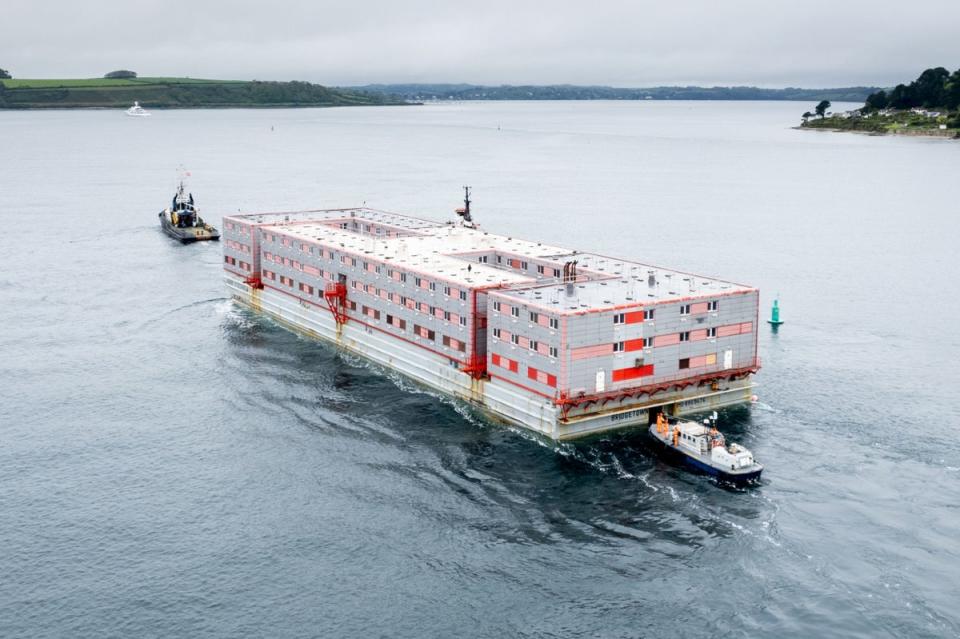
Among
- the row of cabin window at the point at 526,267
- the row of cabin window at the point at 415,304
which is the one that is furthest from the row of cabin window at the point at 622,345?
the row of cabin window at the point at 526,267

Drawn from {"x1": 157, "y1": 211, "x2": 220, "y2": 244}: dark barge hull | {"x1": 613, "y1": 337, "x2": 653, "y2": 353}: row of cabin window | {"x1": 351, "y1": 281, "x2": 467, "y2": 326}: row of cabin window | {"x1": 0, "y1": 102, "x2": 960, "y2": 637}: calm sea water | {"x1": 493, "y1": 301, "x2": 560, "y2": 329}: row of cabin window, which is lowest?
{"x1": 0, "y1": 102, "x2": 960, "y2": 637}: calm sea water

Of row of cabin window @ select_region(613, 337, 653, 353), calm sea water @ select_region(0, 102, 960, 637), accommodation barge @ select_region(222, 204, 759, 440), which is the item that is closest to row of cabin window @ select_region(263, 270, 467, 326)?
accommodation barge @ select_region(222, 204, 759, 440)

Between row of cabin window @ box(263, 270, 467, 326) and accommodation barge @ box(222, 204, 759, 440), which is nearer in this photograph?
accommodation barge @ box(222, 204, 759, 440)

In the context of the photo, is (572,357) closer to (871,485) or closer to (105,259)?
(871,485)

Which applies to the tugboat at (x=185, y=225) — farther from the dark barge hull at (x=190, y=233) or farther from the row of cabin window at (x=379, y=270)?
the row of cabin window at (x=379, y=270)

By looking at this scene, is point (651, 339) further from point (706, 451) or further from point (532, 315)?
point (706, 451)

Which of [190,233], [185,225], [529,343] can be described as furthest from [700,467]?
[185,225]

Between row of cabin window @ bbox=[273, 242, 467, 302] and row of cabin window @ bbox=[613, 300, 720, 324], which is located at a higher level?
row of cabin window @ bbox=[273, 242, 467, 302]

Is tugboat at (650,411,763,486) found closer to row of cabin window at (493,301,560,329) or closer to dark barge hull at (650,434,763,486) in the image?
dark barge hull at (650,434,763,486)
